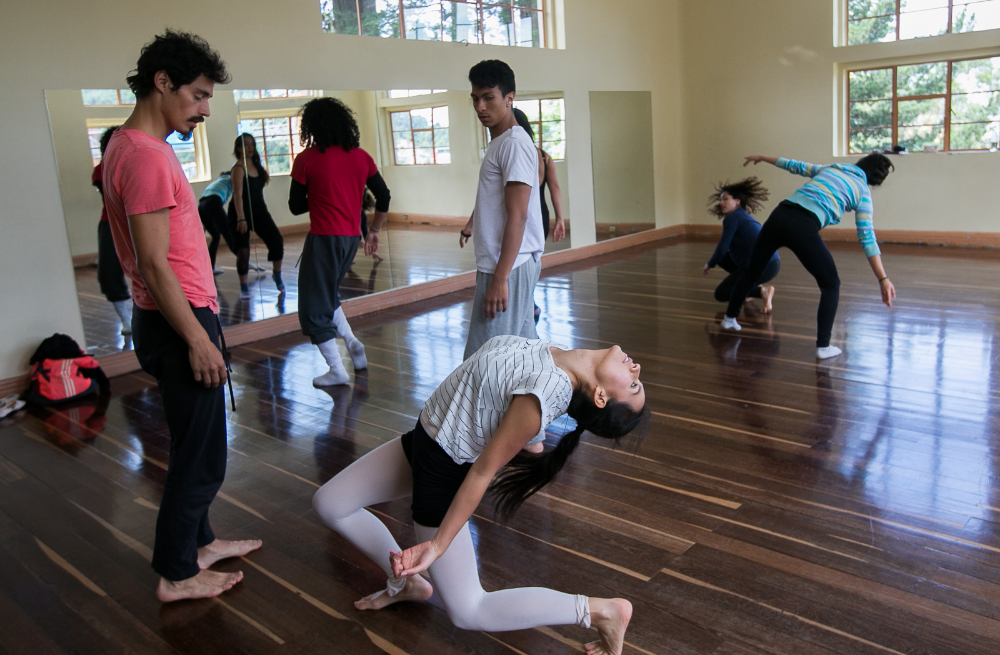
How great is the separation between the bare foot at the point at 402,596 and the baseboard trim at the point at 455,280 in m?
3.01

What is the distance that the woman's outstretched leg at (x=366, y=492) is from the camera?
1.99 metres

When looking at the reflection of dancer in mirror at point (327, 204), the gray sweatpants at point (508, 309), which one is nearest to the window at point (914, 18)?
the reflection of dancer in mirror at point (327, 204)

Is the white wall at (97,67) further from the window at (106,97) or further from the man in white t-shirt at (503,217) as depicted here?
the man in white t-shirt at (503,217)

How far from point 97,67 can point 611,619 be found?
14.6 ft

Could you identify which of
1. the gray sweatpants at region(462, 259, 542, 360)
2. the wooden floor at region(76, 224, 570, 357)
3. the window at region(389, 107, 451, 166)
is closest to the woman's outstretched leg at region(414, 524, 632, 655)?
the gray sweatpants at region(462, 259, 542, 360)

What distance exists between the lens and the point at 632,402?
172cm

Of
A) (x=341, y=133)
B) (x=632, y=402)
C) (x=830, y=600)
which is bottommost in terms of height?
(x=830, y=600)

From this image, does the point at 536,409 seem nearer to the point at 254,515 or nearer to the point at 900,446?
the point at 254,515

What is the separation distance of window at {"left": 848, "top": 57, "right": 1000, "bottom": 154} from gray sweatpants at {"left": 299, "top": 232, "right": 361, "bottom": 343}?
6.63 m

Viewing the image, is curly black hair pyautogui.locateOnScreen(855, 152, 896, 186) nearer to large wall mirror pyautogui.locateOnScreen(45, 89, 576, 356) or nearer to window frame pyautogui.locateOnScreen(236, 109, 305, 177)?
large wall mirror pyautogui.locateOnScreen(45, 89, 576, 356)

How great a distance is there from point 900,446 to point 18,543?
3271 millimetres

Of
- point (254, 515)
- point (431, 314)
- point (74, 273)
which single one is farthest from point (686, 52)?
point (254, 515)

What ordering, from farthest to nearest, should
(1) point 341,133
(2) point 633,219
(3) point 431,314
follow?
(2) point 633,219, (3) point 431,314, (1) point 341,133

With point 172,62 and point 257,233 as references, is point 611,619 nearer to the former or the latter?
point 172,62
